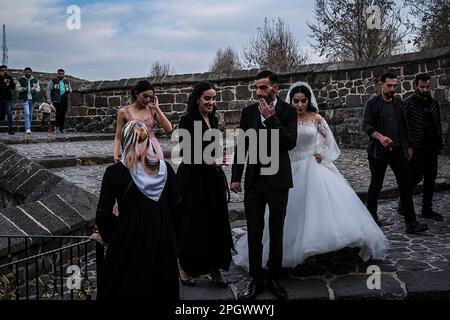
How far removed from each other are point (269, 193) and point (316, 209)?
65 centimetres

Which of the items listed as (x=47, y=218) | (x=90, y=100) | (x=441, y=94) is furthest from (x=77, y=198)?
(x=90, y=100)

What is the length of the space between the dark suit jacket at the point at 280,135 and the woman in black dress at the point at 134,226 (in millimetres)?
1221

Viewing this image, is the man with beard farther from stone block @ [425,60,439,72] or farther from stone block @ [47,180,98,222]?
stone block @ [425,60,439,72]

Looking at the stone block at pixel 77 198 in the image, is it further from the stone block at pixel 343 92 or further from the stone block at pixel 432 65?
the stone block at pixel 343 92

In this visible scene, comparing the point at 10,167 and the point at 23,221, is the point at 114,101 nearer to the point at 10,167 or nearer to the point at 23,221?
the point at 10,167

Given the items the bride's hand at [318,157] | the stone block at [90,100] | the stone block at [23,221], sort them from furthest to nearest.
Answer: the stone block at [90,100]
the stone block at [23,221]
the bride's hand at [318,157]

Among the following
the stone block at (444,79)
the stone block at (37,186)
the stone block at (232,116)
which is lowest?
the stone block at (37,186)

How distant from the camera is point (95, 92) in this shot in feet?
54.1

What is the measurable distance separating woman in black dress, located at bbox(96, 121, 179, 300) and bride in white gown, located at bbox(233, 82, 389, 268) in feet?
5.13

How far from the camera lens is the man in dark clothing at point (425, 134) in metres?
6.36

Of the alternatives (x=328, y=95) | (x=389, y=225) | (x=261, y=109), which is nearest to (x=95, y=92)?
(x=328, y=95)

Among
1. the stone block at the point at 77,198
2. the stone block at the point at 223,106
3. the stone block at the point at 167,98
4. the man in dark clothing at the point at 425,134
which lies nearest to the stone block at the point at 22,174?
the stone block at the point at 77,198

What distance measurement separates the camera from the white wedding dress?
14.2 ft
